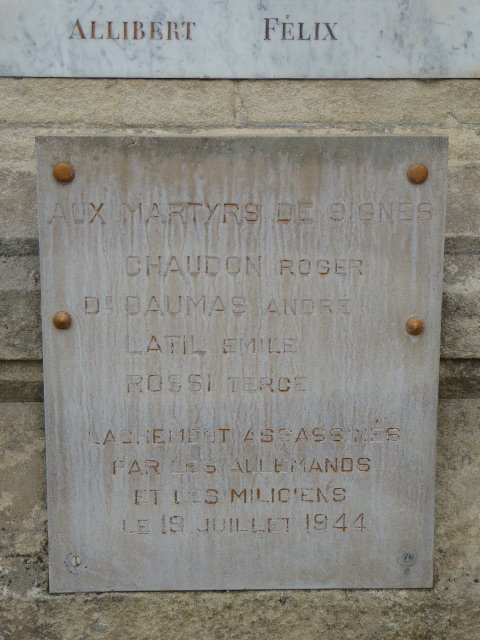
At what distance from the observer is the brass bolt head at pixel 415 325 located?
195cm

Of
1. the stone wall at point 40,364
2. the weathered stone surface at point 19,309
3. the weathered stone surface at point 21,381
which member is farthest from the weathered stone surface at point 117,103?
the weathered stone surface at point 21,381

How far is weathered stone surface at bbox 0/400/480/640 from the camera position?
6.74ft

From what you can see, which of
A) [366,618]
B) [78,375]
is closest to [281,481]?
[366,618]

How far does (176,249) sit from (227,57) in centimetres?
55

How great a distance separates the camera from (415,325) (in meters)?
1.95

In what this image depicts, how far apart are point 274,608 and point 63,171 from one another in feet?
3.82

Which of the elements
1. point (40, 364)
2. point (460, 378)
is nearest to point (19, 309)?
point (40, 364)

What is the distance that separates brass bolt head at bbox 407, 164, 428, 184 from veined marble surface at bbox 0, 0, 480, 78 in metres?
0.36

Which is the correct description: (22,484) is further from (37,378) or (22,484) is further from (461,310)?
(461,310)

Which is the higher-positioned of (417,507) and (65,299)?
(65,299)

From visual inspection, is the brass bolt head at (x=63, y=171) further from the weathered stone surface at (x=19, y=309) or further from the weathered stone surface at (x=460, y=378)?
the weathered stone surface at (x=460, y=378)

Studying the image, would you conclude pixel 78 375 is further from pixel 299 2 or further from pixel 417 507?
pixel 299 2

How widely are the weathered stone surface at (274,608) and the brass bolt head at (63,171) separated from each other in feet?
1.91

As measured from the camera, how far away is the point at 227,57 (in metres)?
2.12
